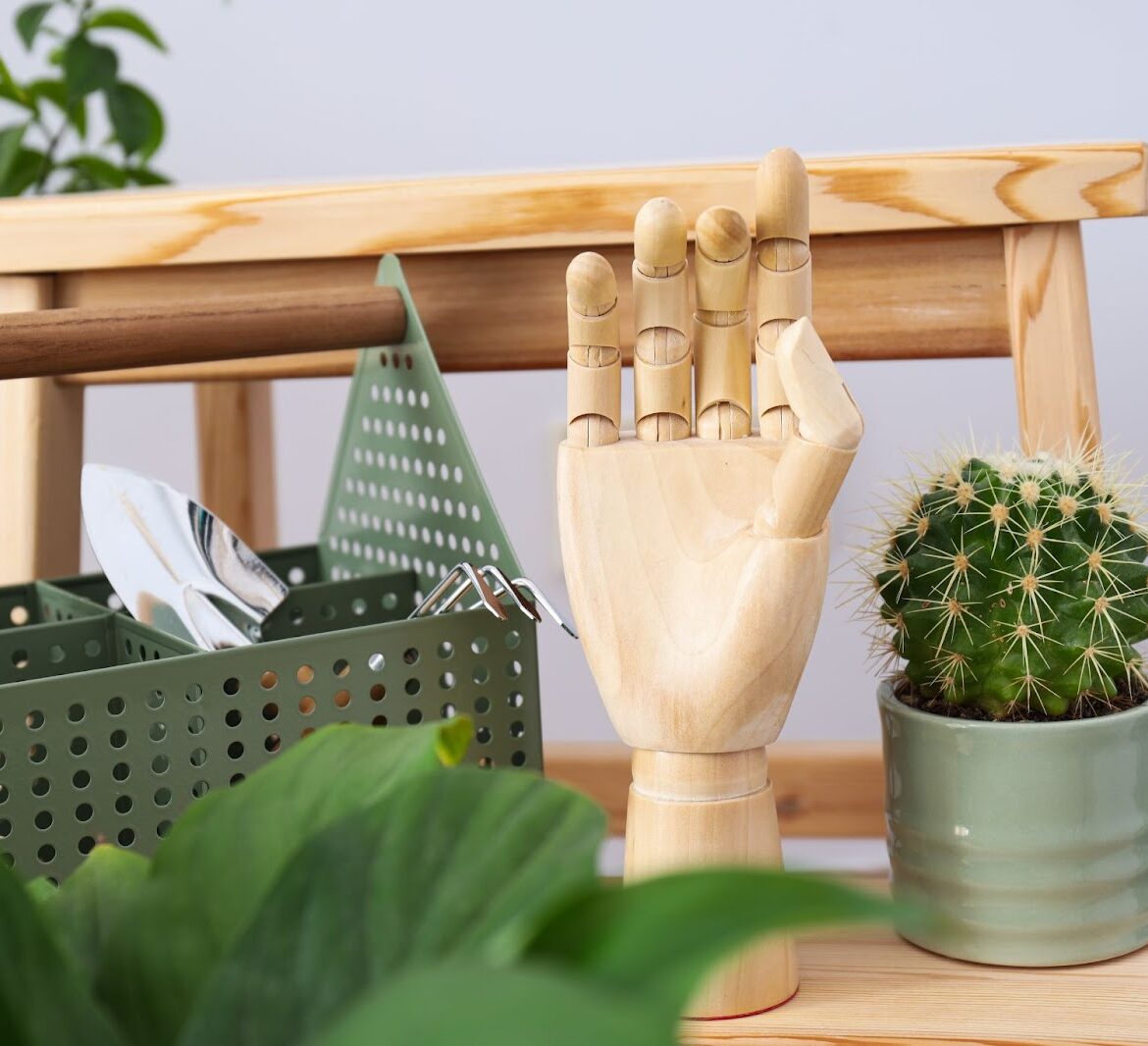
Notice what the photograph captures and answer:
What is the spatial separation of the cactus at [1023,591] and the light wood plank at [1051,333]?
3.9 inches

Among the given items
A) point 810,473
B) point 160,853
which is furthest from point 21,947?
point 810,473

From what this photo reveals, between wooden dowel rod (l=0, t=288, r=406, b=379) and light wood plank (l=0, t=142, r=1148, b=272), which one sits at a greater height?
light wood plank (l=0, t=142, r=1148, b=272)

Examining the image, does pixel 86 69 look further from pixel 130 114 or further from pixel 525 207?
pixel 525 207

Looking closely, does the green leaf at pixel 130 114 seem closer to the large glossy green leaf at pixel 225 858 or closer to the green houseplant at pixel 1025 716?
the green houseplant at pixel 1025 716

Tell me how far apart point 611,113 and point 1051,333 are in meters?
1.06

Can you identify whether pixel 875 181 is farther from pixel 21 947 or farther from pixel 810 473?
pixel 21 947

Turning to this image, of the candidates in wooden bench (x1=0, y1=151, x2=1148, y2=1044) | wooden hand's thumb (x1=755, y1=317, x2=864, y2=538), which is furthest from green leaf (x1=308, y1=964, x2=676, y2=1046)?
wooden bench (x1=0, y1=151, x2=1148, y2=1044)

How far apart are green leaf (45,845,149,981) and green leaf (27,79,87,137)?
4.34 feet

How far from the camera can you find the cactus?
589 millimetres

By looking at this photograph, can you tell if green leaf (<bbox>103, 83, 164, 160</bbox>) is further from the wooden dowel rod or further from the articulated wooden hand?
the articulated wooden hand

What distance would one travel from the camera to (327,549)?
0.86m

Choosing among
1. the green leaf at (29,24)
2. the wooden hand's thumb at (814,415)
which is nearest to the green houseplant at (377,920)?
the wooden hand's thumb at (814,415)

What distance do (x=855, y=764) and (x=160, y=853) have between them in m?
1.03

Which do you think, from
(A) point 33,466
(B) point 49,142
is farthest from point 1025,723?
(B) point 49,142
